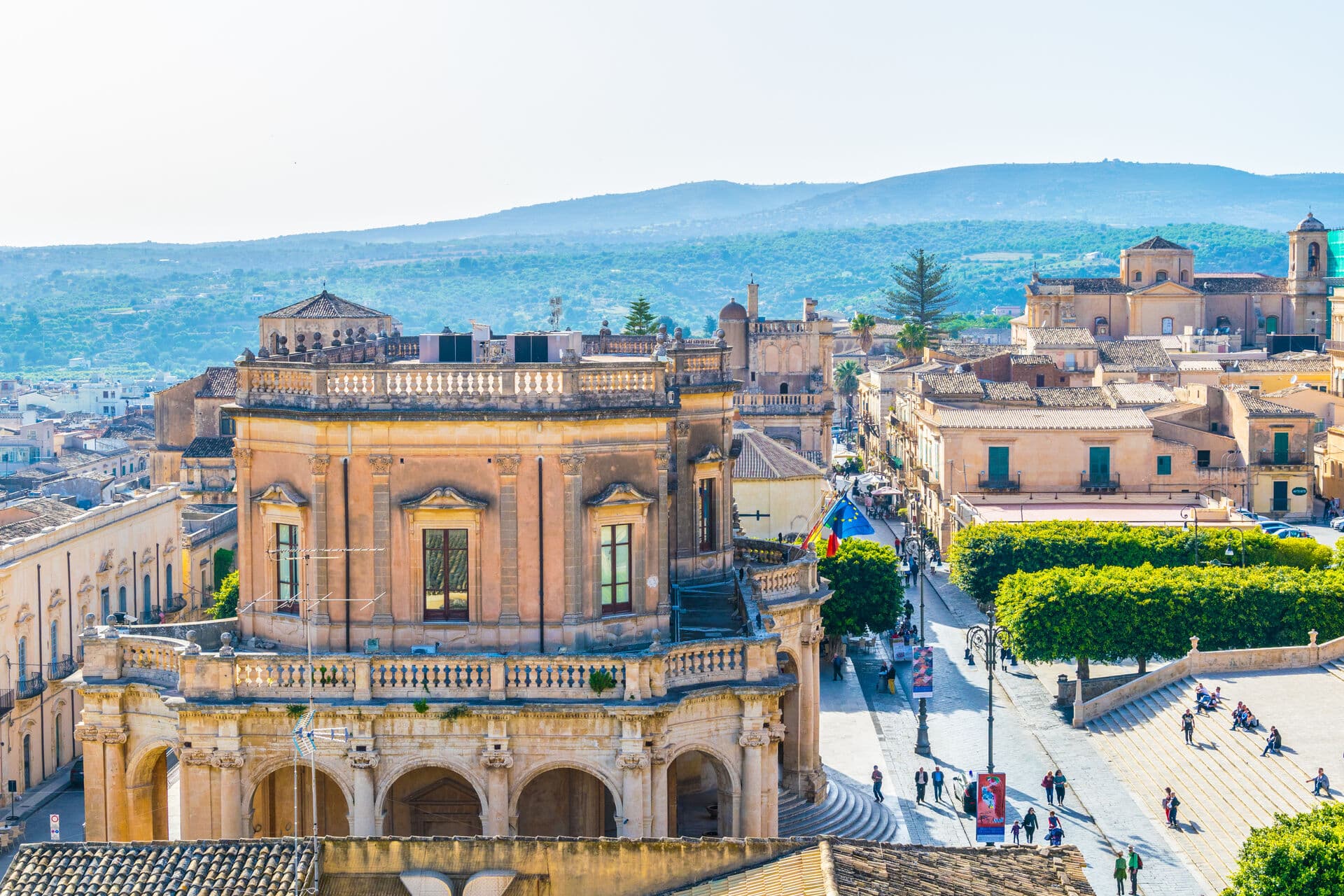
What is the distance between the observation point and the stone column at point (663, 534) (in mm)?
33469

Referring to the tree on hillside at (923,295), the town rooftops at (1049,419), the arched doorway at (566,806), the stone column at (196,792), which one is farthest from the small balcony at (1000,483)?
the tree on hillside at (923,295)

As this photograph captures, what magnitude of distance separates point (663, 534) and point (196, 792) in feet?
31.1

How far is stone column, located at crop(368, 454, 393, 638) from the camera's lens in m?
32.3

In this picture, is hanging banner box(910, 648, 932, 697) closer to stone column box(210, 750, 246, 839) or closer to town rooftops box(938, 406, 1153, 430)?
stone column box(210, 750, 246, 839)

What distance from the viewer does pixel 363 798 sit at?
1205 inches

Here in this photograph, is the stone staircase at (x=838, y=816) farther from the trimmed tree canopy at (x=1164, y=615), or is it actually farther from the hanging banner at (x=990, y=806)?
the trimmed tree canopy at (x=1164, y=615)

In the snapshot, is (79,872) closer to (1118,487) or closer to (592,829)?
(592,829)

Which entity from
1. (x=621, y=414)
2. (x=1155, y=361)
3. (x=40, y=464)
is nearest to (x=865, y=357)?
(x=1155, y=361)

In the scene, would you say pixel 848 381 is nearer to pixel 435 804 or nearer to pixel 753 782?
pixel 753 782

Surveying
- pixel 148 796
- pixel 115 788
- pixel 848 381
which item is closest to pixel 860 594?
pixel 148 796

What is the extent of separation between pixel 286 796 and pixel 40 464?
3441 inches

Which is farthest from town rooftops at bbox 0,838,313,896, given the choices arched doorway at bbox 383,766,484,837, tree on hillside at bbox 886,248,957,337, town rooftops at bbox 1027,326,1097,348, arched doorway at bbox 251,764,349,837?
tree on hillside at bbox 886,248,957,337

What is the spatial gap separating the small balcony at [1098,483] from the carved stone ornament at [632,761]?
181ft

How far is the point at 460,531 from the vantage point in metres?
32.4
